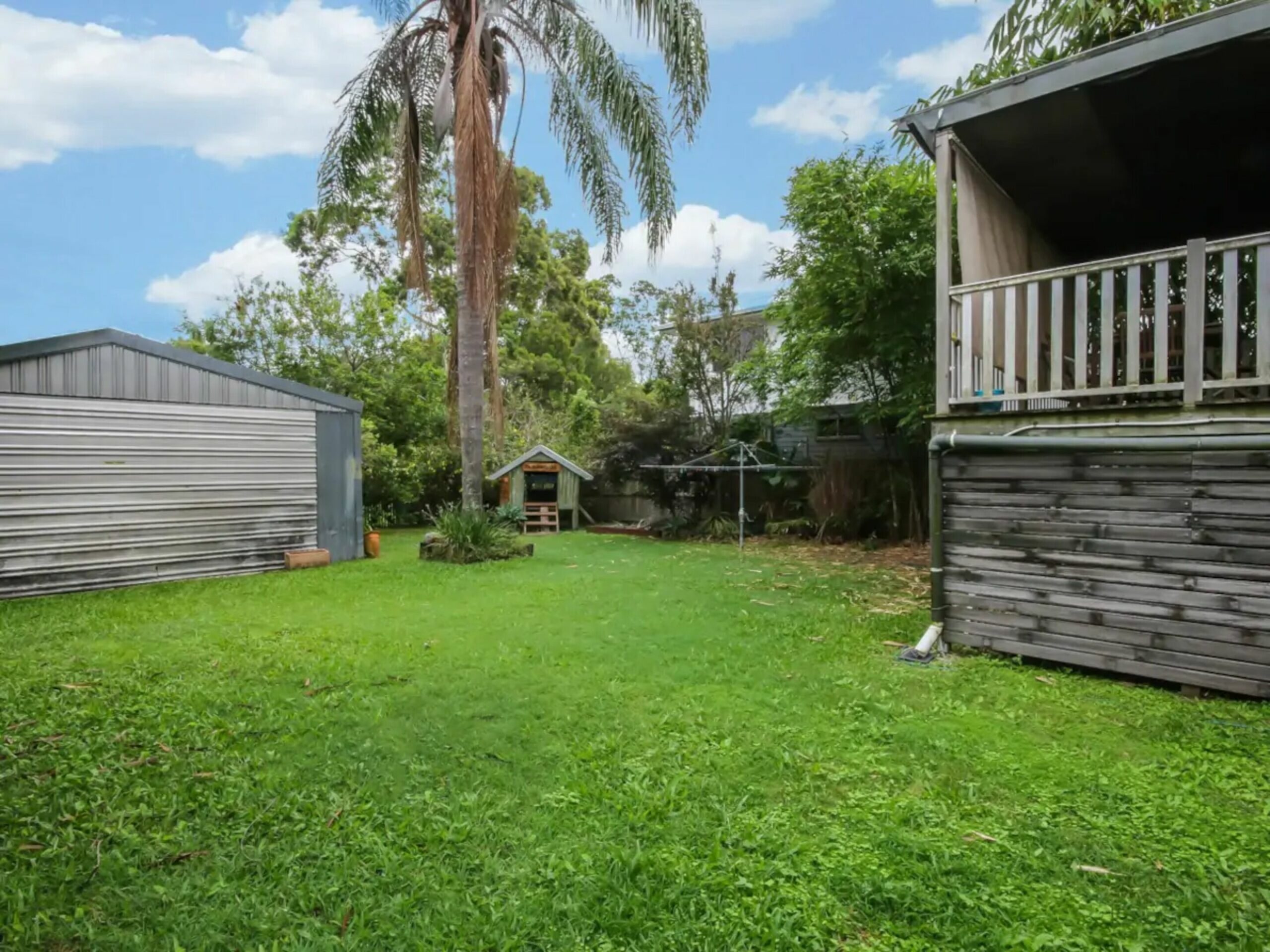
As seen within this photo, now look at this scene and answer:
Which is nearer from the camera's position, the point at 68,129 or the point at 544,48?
the point at 544,48

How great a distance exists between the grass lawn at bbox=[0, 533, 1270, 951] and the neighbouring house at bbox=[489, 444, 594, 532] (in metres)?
8.54

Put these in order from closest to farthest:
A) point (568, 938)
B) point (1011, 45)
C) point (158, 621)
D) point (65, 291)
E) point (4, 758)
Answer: point (568, 938) < point (4, 758) < point (158, 621) < point (1011, 45) < point (65, 291)

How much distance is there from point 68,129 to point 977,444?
14.3m

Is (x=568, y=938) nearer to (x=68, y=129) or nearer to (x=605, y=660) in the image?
(x=605, y=660)

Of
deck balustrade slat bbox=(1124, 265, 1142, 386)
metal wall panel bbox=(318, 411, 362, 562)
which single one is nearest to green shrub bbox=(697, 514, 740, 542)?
metal wall panel bbox=(318, 411, 362, 562)

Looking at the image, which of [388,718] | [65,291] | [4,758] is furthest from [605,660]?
[65,291]

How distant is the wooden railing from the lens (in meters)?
3.55

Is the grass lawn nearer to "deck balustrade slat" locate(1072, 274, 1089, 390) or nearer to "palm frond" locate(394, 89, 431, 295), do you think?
"deck balustrade slat" locate(1072, 274, 1089, 390)

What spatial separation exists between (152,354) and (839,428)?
1057 cm

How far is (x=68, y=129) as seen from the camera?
11.2 meters

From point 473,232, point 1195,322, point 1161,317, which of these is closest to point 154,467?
point 473,232

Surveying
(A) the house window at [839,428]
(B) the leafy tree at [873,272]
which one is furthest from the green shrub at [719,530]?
(B) the leafy tree at [873,272]

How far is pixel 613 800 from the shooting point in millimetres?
2494

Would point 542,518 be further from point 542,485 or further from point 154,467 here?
point 154,467
